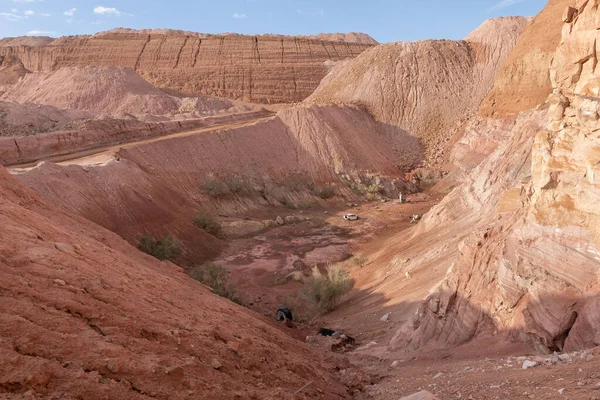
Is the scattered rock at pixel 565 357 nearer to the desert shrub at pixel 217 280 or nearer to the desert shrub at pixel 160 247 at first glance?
the desert shrub at pixel 217 280

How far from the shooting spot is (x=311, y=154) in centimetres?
3897

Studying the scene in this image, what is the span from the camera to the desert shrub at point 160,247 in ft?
66.0

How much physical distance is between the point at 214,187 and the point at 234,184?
5.90 feet

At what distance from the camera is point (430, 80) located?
4828 cm

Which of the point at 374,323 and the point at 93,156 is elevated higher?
the point at 93,156

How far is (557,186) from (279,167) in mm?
29092

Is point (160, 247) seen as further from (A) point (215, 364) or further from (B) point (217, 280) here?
(A) point (215, 364)

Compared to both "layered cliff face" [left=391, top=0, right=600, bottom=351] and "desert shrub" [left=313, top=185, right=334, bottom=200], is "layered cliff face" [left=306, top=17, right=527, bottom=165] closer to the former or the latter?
"desert shrub" [left=313, top=185, right=334, bottom=200]

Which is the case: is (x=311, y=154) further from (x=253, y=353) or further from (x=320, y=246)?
(x=253, y=353)

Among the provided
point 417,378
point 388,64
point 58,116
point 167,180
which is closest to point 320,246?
point 167,180

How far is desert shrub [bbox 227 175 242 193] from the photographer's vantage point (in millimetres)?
31516

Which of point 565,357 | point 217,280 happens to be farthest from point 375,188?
point 565,357

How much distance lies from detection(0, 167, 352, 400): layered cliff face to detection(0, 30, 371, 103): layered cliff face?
192 feet

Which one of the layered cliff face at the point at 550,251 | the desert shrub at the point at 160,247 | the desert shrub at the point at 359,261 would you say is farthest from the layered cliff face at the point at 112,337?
the desert shrub at the point at 359,261
